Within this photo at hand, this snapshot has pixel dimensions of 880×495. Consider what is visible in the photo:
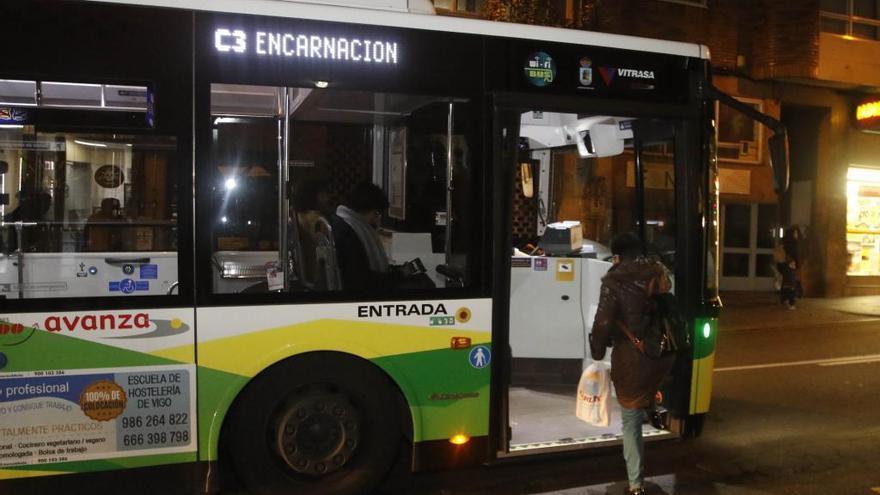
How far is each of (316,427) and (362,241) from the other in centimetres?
122

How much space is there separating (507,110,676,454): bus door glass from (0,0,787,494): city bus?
124mm

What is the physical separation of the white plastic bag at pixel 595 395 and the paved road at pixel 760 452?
0.96 ft

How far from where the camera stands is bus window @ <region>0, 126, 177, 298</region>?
4.23 meters

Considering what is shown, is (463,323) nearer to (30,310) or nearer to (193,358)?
(193,358)

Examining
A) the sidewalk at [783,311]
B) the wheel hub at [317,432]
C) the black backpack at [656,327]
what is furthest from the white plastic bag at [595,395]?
the sidewalk at [783,311]

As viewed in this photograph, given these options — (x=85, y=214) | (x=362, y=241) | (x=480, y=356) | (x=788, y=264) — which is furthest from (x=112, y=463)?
(x=788, y=264)

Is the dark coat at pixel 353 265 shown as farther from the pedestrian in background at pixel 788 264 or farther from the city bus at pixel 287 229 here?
the pedestrian in background at pixel 788 264

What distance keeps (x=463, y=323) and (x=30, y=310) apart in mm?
2486

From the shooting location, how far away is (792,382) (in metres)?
8.95

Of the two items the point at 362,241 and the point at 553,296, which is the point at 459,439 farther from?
the point at 553,296

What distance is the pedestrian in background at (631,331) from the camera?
472cm

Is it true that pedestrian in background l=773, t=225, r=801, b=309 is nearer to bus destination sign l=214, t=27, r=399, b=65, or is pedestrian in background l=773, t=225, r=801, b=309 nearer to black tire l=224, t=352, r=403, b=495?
black tire l=224, t=352, r=403, b=495

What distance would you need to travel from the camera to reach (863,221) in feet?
67.9

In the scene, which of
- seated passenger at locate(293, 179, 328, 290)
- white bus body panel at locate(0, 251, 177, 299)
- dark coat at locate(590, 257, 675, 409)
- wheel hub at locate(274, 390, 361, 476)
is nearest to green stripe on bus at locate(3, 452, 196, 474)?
wheel hub at locate(274, 390, 361, 476)
